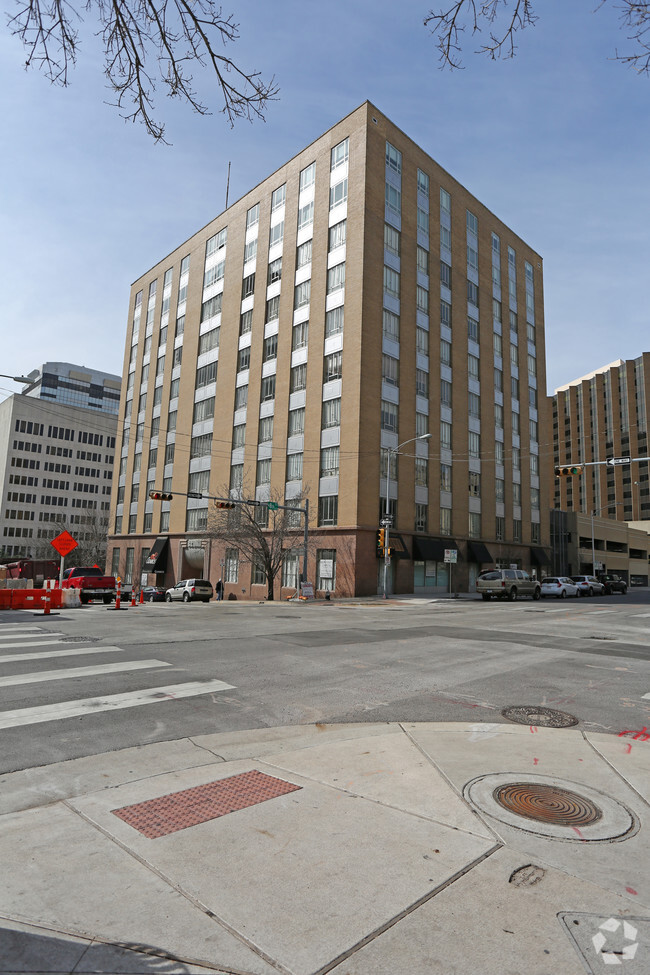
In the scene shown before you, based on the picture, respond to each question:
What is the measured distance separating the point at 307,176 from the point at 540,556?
37.7 meters

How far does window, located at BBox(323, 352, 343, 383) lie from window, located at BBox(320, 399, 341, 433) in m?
1.61

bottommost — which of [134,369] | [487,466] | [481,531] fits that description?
[481,531]

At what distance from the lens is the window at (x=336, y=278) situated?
39750 mm

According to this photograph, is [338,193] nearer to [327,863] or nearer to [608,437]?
[327,863]

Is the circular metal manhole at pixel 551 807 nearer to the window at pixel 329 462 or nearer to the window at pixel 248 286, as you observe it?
the window at pixel 329 462

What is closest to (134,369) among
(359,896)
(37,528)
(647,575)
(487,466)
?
(487,466)

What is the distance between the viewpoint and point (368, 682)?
8531mm

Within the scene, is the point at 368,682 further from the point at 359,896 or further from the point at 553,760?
the point at 359,896

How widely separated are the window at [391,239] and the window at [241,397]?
15123mm

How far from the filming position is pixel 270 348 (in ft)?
147

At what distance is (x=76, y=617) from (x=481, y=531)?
35.3 meters

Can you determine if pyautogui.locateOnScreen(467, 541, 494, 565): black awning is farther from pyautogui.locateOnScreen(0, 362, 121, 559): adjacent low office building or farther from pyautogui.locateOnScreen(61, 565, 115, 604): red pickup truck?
pyautogui.locateOnScreen(0, 362, 121, 559): adjacent low office building

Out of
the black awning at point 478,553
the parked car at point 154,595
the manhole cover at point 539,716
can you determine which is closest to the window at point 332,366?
Answer: the black awning at point 478,553

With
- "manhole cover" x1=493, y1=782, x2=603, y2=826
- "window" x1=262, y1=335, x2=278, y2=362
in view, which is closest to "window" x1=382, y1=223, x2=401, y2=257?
"window" x1=262, y1=335, x2=278, y2=362
